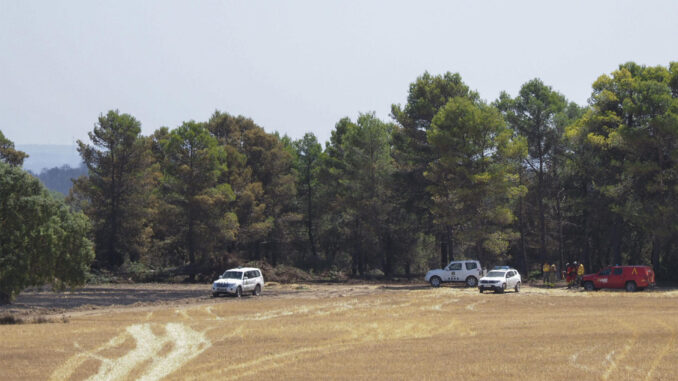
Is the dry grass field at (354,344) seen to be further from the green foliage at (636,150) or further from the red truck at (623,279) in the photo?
the green foliage at (636,150)

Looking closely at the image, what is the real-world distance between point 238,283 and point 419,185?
24366mm

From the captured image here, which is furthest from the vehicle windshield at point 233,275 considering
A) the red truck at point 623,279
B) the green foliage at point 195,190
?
the red truck at point 623,279

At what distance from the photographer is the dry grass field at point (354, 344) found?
1349 centimetres

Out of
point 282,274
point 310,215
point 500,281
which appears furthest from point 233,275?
point 310,215

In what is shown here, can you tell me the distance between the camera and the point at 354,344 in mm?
17234

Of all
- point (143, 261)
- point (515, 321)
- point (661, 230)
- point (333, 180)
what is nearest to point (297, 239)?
point (333, 180)

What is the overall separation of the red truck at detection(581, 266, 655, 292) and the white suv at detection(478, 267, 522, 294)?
4.63 metres

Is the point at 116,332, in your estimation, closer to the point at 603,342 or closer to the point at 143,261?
the point at 603,342

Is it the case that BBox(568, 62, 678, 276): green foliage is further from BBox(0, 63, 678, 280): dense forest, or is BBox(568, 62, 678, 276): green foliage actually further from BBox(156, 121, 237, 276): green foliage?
BBox(156, 121, 237, 276): green foliage

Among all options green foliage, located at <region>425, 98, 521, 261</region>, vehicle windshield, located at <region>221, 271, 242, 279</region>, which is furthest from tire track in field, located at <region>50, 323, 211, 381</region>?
green foliage, located at <region>425, 98, 521, 261</region>

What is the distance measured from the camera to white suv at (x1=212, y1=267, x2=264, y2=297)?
38.2 m

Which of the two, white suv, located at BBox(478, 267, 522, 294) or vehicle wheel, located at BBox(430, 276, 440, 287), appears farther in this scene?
vehicle wheel, located at BBox(430, 276, 440, 287)

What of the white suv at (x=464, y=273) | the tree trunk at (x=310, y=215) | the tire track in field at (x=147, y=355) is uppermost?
the tree trunk at (x=310, y=215)

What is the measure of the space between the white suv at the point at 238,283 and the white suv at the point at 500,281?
46.3 ft
